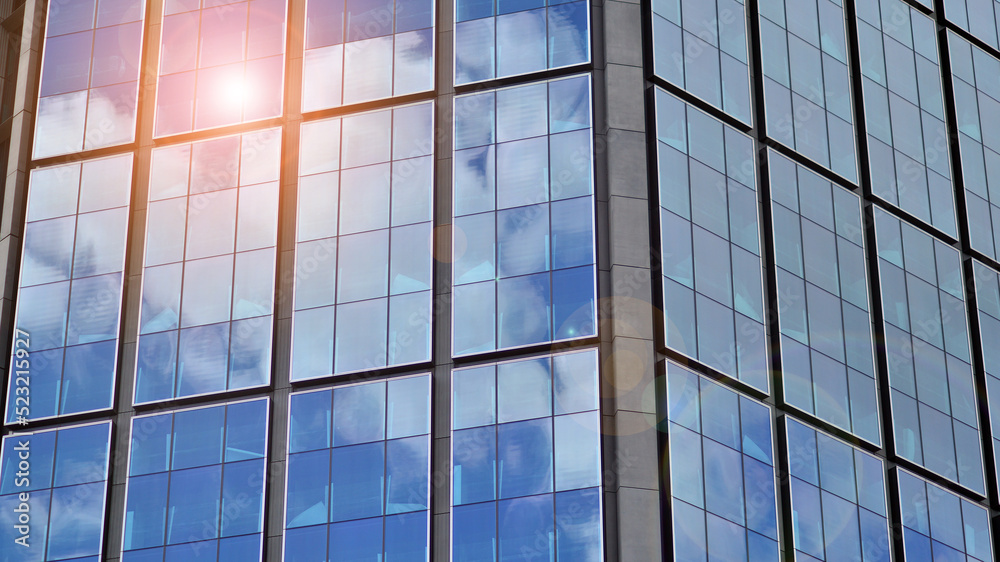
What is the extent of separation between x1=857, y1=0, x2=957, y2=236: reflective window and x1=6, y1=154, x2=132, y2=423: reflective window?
30410mm

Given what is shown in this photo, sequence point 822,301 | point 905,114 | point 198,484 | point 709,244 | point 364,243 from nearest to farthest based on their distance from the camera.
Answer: point 198,484 < point 709,244 < point 364,243 < point 822,301 < point 905,114

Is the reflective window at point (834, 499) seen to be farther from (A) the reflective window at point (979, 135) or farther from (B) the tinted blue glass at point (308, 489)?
(B) the tinted blue glass at point (308, 489)

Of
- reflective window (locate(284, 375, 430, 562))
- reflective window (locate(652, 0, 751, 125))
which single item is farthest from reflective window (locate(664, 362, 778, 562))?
reflective window (locate(652, 0, 751, 125))

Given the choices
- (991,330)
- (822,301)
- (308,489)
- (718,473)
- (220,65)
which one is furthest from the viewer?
(991,330)

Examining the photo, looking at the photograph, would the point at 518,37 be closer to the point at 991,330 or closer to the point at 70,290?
the point at 70,290

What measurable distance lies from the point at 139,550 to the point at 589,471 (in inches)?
625

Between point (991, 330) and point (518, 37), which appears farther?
point (991, 330)

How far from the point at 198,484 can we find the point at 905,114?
34119 millimetres

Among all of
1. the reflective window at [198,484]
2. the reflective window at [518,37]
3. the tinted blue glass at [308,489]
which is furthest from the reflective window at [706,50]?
the reflective window at [198,484]

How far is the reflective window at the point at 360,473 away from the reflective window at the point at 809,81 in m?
19.0

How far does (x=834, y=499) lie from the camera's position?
57.2 metres

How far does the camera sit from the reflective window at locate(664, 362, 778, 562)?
166 ft

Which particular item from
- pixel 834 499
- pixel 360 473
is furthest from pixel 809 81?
pixel 360 473

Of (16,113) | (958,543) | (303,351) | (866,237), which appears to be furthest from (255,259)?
(958,543)
